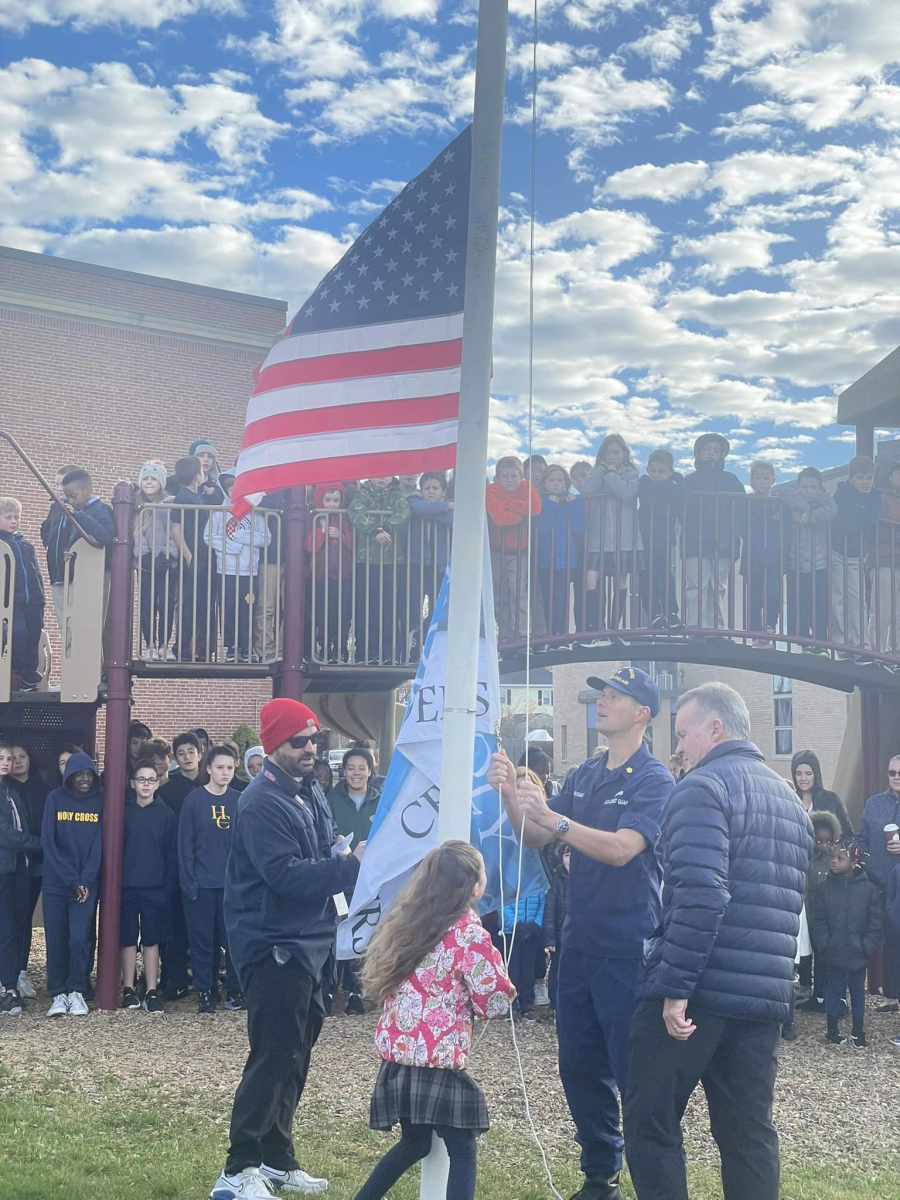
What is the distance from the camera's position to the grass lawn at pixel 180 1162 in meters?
4.93

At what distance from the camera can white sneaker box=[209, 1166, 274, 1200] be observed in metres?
Answer: 4.54

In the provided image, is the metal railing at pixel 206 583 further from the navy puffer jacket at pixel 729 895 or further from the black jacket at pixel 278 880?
the navy puffer jacket at pixel 729 895

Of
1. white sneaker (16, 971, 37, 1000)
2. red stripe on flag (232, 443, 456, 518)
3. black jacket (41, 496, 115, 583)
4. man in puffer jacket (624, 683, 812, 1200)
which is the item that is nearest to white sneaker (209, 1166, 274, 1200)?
man in puffer jacket (624, 683, 812, 1200)

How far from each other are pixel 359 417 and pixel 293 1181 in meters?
3.11

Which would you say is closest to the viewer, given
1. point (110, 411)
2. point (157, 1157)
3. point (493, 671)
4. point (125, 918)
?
point (493, 671)

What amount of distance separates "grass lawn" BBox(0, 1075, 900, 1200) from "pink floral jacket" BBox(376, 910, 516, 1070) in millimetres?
1277

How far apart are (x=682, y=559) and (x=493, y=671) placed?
565 centimetres

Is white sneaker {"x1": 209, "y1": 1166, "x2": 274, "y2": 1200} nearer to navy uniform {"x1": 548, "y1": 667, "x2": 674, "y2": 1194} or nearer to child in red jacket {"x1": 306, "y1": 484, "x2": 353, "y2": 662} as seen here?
navy uniform {"x1": 548, "y1": 667, "x2": 674, "y2": 1194}

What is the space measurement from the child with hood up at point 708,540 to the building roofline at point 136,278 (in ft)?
55.7

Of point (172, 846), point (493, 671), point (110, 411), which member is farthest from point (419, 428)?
point (110, 411)

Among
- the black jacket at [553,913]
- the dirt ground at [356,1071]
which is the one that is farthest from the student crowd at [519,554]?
the dirt ground at [356,1071]

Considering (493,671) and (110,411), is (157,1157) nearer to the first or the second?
(493,671)

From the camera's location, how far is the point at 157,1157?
209 inches

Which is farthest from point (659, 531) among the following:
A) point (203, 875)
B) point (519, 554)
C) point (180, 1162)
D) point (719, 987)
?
point (719, 987)
